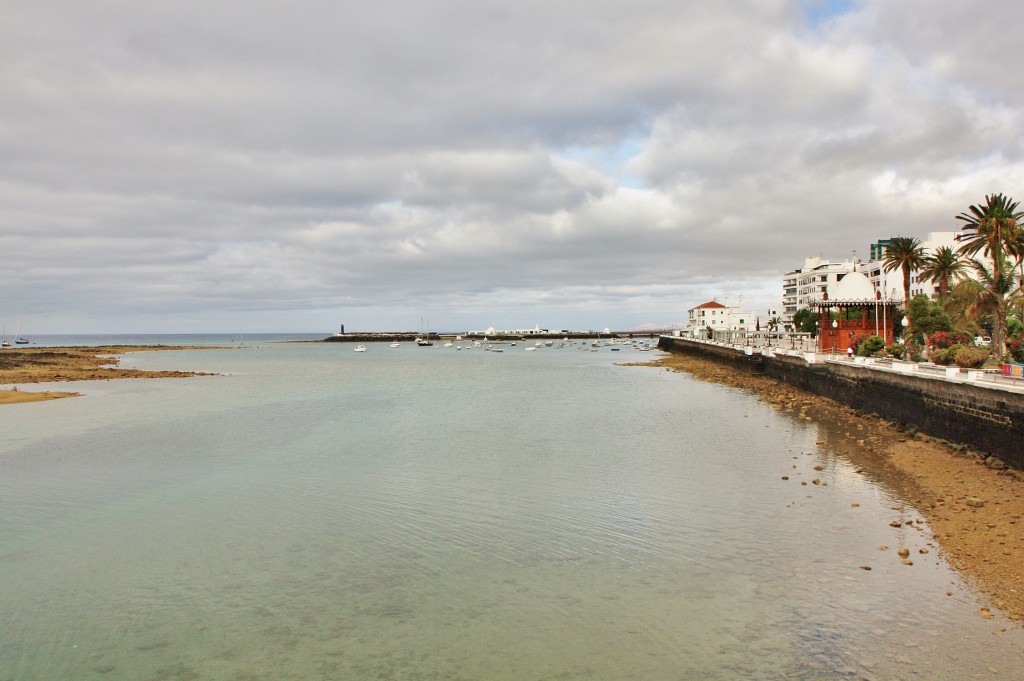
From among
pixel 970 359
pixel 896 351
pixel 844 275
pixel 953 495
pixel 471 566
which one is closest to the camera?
pixel 471 566

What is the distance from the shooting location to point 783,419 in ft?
112

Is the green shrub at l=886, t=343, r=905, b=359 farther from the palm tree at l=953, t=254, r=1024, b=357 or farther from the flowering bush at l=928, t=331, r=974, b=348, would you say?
the palm tree at l=953, t=254, r=1024, b=357

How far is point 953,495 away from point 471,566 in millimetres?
12568

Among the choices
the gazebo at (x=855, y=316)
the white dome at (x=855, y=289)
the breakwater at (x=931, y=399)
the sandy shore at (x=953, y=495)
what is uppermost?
the white dome at (x=855, y=289)

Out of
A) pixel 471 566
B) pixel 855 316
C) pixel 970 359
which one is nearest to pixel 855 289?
pixel 855 316

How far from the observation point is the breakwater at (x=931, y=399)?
20078 mm

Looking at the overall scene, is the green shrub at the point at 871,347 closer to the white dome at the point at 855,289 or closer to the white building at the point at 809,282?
the white dome at the point at 855,289

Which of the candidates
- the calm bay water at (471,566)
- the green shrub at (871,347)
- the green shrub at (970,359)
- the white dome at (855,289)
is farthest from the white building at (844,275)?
the calm bay water at (471,566)

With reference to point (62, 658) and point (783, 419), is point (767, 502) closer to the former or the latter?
point (62, 658)

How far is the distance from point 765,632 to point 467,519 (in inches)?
320

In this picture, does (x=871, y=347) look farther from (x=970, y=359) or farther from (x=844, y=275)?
(x=844, y=275)

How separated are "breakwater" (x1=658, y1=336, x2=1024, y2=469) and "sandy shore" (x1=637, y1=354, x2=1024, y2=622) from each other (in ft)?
1.88

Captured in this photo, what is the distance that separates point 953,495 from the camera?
1722 centimetres

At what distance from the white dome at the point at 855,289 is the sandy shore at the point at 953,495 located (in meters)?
30.2
